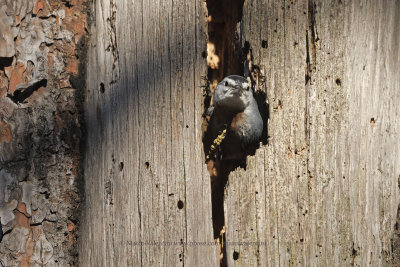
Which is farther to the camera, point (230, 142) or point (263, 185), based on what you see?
point (230, 142)

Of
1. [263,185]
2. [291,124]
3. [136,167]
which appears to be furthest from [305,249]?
[136,167]

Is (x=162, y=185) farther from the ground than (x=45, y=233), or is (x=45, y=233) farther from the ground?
(x=162, y=185)

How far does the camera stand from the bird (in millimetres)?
1640

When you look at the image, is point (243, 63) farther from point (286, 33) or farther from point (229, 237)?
point (229, 237)

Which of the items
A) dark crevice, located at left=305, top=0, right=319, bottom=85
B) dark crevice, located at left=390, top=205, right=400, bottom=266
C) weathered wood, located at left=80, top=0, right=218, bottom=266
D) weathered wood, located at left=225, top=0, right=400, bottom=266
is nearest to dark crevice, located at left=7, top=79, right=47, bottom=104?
weathered wood, located at left=80, top=0, right=218, bottom=266

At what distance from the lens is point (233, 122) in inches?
71.6

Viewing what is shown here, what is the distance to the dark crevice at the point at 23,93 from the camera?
1.73 m

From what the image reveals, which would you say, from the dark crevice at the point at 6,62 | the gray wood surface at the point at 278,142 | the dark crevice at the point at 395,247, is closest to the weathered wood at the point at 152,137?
the gray wood surface at the point at 278,142

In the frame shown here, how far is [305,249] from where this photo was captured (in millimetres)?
1520

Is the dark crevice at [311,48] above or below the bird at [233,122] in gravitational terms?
above

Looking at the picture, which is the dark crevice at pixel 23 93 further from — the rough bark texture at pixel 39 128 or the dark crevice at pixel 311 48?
the dark crevice at pixel 311 48

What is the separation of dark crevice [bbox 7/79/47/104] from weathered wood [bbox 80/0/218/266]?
261 millimetres

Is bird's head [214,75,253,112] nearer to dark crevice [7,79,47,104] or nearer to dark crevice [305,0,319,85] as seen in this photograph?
dark crevice [305,0,319,85]

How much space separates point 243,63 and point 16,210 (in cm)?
108
